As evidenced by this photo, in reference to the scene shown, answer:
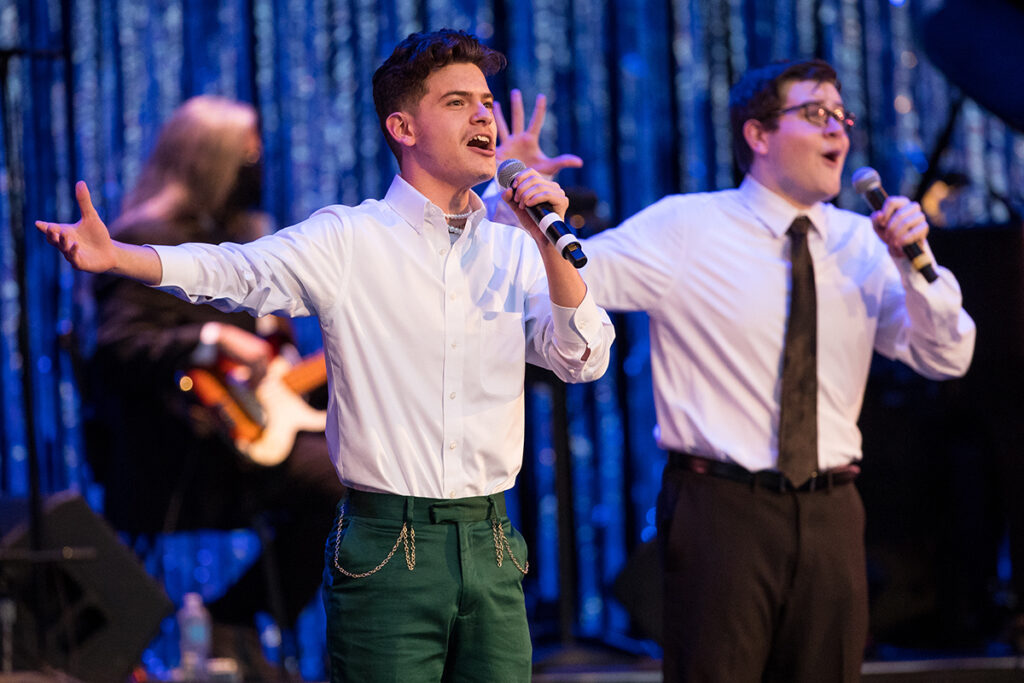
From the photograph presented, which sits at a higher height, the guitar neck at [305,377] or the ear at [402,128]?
the ear at [402,128]

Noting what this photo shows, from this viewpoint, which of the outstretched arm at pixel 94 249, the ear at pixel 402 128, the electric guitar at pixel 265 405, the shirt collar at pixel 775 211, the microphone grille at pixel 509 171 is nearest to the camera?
the outstretched arm at pixel 94 249

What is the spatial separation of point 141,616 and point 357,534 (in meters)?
1.90

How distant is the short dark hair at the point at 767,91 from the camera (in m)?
2.82

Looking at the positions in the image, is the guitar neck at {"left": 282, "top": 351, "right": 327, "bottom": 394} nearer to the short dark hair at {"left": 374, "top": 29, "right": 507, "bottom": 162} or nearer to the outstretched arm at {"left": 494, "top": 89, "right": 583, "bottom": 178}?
Answer: the outstretched arm at {"left": 494, "top": 89, "right": 583, "bottom": 178}

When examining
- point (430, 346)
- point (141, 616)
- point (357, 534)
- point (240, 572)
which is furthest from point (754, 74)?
point (240, 572)

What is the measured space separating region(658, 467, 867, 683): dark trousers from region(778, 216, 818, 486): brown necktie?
3.2 inches

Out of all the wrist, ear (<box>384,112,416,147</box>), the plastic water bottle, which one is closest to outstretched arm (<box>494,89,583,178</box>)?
ear (<box>384,112,416,147</box>)

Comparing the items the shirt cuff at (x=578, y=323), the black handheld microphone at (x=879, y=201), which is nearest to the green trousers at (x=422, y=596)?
the shirt cuff at (x=578, y=323)

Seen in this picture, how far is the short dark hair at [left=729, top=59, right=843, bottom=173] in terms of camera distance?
2818mm

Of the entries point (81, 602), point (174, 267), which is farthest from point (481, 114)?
point (81, 602)

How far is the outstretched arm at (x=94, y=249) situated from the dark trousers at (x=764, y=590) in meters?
1.31

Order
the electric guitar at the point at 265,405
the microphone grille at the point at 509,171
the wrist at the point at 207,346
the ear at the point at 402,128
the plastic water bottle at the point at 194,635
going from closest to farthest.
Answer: the microphone grille at the point at 509,171, the ear at the point at 402,128, the wrist at the point at 207,346, the electric guitar at the point at 265,405, the plastic water bottle at the point at 194,635

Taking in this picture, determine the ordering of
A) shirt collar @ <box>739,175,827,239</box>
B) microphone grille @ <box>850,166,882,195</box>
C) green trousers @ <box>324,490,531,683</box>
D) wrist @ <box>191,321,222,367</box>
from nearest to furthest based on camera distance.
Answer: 1. green trousers @ <box>324,490,531,683</box>
2. microphone grille @ <box>850,166,882,195</box>
3. shirt collar @ <box>739,175,827,239</box>
4. wrist @ <box>191,321,222,367</box>

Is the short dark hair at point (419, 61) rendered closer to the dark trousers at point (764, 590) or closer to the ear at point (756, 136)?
the ear at point (756, 136)
